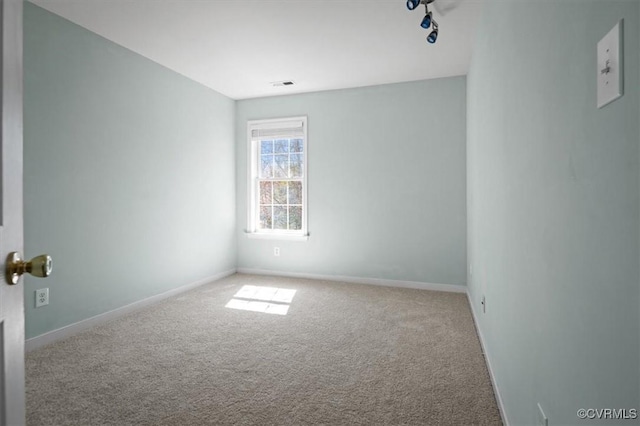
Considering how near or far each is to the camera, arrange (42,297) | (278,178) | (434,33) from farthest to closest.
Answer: (278,178)
(434,33)
(42,297)

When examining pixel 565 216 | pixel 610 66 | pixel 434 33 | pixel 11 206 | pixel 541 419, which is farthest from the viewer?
pixel 434 33

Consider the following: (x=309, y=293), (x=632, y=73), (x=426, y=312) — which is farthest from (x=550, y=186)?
(x=309, y=293)

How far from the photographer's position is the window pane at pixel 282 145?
536cm

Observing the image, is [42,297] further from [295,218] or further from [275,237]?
[295,218]

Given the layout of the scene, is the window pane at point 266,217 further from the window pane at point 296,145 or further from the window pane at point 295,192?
the window pane at point 296,145

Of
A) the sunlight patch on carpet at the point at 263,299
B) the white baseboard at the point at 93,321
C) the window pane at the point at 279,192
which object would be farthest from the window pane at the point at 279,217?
the white baseboard at the point at 93,321

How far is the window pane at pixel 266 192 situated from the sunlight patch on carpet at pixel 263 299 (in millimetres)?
1362

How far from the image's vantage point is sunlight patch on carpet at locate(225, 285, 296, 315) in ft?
12.5

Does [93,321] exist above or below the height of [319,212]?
below

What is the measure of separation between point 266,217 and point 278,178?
61 centimetres

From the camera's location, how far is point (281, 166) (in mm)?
5398

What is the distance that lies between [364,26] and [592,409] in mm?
3056

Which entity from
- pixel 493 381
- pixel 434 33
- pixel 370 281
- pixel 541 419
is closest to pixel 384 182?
pixel 370 281

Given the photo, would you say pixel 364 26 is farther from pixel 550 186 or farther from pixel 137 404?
pixel 137 404
